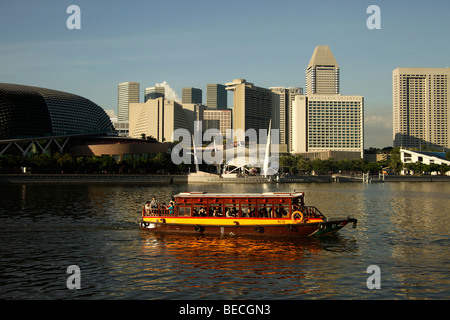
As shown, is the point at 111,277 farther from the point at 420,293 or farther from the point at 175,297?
the point at 420,293

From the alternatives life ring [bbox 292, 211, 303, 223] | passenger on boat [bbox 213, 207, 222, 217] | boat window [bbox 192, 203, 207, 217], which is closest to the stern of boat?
life ring [bbox 292, 211, 303, 223]

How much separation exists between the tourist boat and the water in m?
0.86

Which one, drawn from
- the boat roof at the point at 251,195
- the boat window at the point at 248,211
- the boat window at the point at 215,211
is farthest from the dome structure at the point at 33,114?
the boat window at the point at 248,211

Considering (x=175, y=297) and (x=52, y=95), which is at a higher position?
(x=52, y=95)

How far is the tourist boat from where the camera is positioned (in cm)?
3262

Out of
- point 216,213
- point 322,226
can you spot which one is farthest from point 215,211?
point 322,226

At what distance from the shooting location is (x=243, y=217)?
3334 centimetres

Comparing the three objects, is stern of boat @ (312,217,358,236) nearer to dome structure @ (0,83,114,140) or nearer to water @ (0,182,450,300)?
water @ (0,182,450,300)

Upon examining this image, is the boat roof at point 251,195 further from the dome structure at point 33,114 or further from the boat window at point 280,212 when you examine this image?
the dome structure at point 33,114

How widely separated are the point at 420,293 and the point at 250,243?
1345 cm

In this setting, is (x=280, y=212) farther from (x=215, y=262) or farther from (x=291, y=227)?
(x=215, y=262)

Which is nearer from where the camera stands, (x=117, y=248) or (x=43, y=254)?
(x=43, y=254)

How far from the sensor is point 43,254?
90.9 feet
